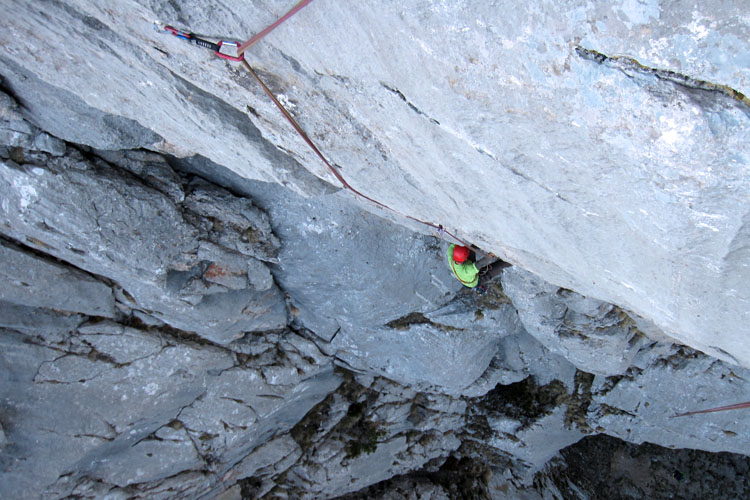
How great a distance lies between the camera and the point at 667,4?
144cm

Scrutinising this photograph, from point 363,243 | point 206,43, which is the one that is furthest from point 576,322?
point 206,43

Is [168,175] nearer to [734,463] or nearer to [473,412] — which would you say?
[473,412]

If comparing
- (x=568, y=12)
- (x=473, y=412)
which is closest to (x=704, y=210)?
(x=568, y=12)

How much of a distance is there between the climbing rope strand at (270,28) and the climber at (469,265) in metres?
2.81

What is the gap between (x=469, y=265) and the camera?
4.69 metres

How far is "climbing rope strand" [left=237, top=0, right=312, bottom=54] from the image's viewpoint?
2.02 m

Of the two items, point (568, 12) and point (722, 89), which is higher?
point (568, 12)

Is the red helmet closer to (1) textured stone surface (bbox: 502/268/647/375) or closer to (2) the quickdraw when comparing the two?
(1) textured stone surface (bbox: 502/268/647/375)

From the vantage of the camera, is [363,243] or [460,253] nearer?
[460,253]

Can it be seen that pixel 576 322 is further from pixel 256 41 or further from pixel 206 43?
pixel 206 43

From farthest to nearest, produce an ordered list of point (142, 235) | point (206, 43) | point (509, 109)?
point (142, 235) < point (206, 43) < point (509, 109)

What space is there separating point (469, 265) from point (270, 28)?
3133mm

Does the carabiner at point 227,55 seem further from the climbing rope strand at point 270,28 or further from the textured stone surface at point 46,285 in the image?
the textured stone surface at point 46,285

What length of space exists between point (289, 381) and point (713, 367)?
16.8 feet
